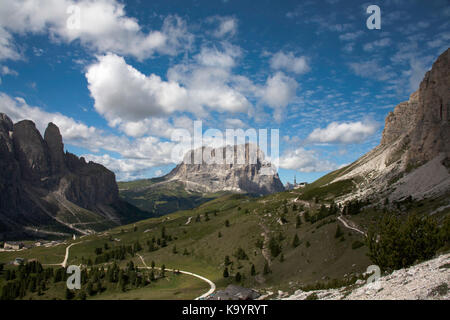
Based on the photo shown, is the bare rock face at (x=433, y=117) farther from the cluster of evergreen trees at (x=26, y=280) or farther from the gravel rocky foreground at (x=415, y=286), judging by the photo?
the cluster of evergreen trees at (x=26, y=280)

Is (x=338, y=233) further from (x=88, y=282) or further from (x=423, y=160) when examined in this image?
(x=88, y=282)

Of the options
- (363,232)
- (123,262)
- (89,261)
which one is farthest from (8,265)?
(363,232)

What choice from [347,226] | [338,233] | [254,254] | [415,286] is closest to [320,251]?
[338,233]

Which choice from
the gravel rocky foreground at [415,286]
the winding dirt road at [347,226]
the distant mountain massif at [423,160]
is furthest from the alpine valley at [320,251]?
the distant mountain massif at [423,160]

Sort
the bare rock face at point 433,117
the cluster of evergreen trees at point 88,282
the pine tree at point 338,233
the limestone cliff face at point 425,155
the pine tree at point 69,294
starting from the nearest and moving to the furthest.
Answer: the pine tree at point 338,233 < the pine tree at point 69,294 < the cluster of evergreen trees at point 88,282 < the limestone cliff face at point 425,155 < the bare rock face at point 433,117

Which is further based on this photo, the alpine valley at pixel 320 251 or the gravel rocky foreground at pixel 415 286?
the alpine valley at pixel 320 251

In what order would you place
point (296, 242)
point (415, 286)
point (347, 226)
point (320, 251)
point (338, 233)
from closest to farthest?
point (415, 286) < point (320, 251) < point (338, 233) < point (347, 226) < point (296, 242)

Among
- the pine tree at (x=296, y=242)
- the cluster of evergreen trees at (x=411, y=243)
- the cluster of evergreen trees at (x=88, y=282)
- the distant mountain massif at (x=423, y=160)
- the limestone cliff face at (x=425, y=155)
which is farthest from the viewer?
the limestone cliff face at (x=425, y=155)

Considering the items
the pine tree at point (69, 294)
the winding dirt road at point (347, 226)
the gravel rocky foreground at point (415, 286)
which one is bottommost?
the pine tree at point (69, 294)

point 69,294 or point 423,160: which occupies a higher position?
point 423,160

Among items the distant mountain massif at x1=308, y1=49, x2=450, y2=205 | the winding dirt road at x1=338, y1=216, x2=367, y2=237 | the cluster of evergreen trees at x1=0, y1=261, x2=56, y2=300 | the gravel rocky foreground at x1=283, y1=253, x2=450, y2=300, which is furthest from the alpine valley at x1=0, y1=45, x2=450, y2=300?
the distant mountain massif at x1=308, y1=49, x2=450, y2=205

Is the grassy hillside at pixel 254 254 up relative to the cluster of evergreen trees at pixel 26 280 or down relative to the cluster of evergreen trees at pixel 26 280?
up

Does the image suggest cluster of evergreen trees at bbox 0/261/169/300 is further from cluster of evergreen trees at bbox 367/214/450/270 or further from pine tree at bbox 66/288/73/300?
cluster of evergreen trees at bbox 367/214/450/270
